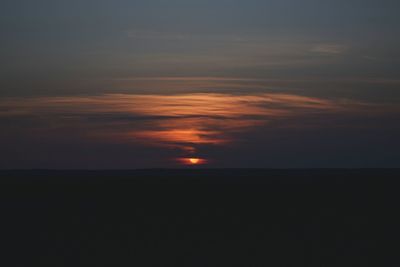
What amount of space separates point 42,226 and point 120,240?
3.23 metres

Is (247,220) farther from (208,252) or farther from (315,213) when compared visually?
(208,252)

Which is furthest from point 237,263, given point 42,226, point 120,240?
point 42,226

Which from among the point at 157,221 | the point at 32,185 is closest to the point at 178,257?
the point at 157,221

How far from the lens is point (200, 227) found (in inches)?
784

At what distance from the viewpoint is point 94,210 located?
78.4 feet

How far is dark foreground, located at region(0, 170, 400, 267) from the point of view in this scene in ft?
51.7

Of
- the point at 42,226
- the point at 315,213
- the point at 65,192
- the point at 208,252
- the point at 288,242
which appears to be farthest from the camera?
the point at 65,192

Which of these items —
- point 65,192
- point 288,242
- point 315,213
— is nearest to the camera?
point 288,242

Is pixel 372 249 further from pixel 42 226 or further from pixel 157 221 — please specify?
pixel 42 226

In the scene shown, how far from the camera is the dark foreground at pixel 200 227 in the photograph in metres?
15.8

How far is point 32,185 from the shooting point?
3375 centimetres

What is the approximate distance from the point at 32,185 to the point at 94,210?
420 inches

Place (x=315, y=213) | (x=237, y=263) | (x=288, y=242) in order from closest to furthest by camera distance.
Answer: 1. (x=237, y=263)
2. (x=288, y=242)
3. (x=315, y=213)

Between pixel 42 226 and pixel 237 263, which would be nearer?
pixel 237 263
